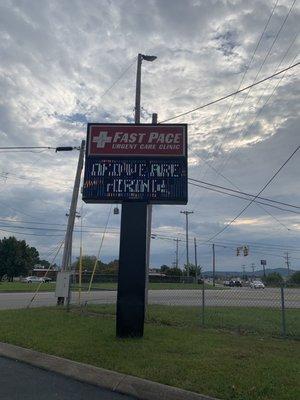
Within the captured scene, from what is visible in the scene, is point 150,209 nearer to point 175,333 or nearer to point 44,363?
point 175,333

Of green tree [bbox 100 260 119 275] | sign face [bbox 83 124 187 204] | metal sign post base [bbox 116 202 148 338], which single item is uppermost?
green tree [bbox 100 260 119 275]

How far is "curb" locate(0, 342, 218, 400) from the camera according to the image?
597 cm

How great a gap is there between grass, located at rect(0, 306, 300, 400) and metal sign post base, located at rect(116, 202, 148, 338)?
417 mm

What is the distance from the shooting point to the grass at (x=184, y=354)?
20.2 feet

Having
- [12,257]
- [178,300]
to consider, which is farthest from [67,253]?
[12,257]

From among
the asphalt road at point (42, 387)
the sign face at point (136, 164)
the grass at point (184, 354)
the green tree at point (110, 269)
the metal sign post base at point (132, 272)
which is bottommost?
the asphalt road at point (42, 387)

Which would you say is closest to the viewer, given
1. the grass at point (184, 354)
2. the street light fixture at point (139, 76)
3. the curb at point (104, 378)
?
the curb at point (104, 378)

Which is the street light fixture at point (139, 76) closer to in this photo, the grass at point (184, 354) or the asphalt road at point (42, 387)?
the grass at point (184, 354)

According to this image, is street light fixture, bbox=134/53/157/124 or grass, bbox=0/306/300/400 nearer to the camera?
grass, bbox=0/306/300/400

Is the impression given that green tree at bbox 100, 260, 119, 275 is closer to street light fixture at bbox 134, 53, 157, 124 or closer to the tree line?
the tree line

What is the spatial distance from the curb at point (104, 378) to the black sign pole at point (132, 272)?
2.37 m

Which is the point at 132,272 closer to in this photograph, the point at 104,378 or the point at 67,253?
the point at 104,378

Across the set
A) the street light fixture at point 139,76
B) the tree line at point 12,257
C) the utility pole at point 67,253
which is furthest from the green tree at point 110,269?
the street light fixture at point 139,76

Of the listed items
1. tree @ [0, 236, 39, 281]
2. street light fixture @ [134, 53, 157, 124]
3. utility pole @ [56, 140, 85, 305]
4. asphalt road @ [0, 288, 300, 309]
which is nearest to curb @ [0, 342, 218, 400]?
utility pole @ [56, 140, 85, 305]
